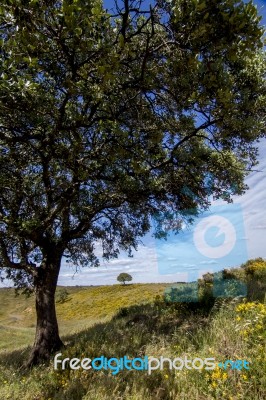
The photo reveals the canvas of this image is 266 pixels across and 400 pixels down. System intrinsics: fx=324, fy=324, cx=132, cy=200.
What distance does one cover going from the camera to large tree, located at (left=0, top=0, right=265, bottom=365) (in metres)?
5.18

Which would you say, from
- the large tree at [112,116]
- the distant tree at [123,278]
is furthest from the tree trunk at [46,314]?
the distant tree at [123,278]

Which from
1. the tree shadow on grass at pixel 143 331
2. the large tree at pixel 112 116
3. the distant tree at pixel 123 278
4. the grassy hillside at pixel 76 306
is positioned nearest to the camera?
the large tree at pixel 112 116

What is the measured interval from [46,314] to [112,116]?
8803 mm

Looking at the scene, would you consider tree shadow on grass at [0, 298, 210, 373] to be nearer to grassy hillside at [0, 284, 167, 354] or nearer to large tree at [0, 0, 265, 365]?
large tree at [0, 0, 265, 365]

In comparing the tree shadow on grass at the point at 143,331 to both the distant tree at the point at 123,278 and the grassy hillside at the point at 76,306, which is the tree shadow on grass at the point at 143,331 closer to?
the grassy hillside at the point at 76,306

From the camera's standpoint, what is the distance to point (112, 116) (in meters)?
7.59

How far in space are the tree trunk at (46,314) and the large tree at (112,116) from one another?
0.13 ft

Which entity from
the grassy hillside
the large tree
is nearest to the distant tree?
the grassy hillside

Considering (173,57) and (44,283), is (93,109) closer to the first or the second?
(173,57)

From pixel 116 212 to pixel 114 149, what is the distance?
661 centimetres

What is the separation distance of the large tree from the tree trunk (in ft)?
0.13

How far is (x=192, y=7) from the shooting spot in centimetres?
507

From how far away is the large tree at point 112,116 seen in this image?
204 inches

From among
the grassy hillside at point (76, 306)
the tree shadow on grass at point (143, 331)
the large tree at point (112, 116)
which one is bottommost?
the grassy hillside at point (76, 306)
